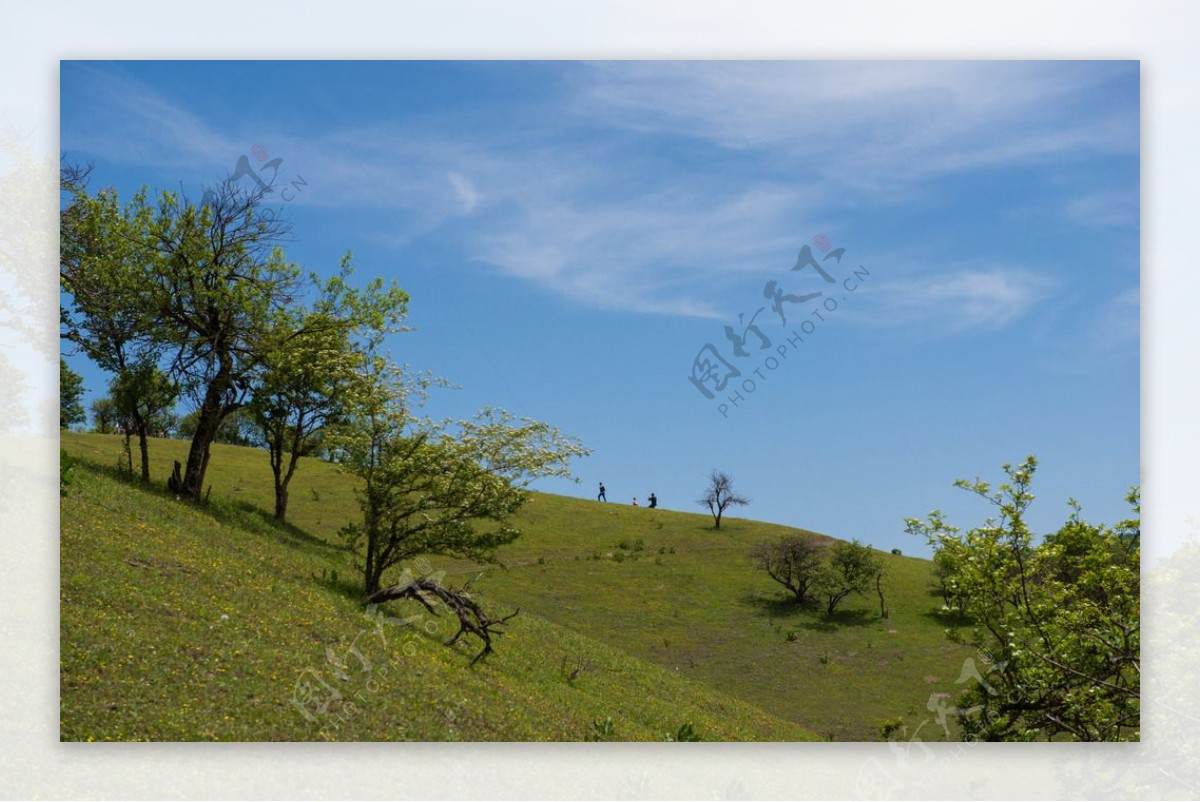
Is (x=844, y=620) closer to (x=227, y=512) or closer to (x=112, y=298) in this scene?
(x=227, y=512)

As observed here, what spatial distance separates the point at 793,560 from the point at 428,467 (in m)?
29.3

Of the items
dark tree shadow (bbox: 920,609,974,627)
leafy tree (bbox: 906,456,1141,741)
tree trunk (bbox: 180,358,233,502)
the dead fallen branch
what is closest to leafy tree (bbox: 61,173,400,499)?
tree trunk (bbox: 180,358,233,502)

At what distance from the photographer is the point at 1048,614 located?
16.3 meters

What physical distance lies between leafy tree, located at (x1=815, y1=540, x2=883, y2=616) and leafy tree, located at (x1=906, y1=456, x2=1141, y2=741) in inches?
1168

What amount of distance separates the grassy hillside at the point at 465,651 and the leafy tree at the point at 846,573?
3.10 ft

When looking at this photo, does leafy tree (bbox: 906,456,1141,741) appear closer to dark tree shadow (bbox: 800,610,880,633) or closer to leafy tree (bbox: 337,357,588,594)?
leafy tree (bbox: 337,357,588,594)

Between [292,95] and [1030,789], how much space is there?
16.8 metres

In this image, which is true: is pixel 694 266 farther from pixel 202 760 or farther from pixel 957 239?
pixel 202 760

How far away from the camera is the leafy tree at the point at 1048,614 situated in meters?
15.9

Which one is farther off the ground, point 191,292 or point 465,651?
point 191,292

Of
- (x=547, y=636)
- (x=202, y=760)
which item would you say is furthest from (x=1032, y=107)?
(x=547, y=636)

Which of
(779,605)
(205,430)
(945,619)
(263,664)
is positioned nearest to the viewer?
Answer: (263,664)

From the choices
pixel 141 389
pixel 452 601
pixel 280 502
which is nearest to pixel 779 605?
pixel 280 502

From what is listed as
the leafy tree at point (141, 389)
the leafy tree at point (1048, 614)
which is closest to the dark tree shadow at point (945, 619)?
the leafy tree at point (1048, 614)
